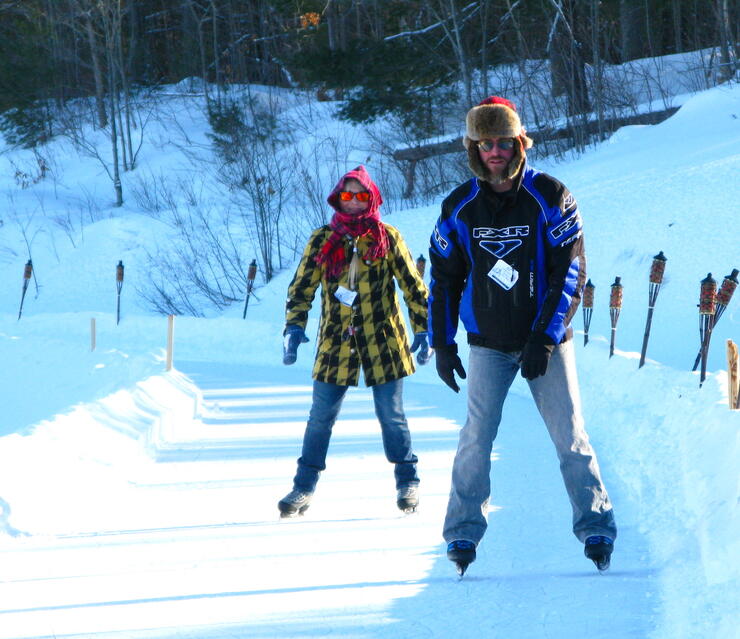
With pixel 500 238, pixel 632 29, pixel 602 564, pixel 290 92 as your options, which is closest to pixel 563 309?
pixel 500 238

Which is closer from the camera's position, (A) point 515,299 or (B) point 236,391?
(A) point 515,299

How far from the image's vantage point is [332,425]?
4.51 metres

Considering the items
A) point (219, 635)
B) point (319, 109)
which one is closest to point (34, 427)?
point (219, 635)

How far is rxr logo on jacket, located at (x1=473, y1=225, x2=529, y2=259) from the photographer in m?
3.31

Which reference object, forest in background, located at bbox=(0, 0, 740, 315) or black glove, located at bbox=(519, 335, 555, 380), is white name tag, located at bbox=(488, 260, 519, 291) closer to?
black glove, located at bbox=(519, 335, 555, 380)

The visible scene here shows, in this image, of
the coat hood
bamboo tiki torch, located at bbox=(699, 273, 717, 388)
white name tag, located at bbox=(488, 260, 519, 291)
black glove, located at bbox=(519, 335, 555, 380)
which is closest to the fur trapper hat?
white name tag, located at bbox=(488, 260, 519, 291)

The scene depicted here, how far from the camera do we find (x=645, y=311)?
11.4 metres

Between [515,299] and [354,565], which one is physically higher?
[515,299]

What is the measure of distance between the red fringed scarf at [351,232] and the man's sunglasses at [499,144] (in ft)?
3.46

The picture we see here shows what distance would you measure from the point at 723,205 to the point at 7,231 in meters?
19.9

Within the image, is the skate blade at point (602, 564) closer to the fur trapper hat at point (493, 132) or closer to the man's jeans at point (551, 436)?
the man's jeans at point (551, 436)

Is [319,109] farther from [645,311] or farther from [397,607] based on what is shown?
[397,607]

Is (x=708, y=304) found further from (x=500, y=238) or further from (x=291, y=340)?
(x=500, y=238)

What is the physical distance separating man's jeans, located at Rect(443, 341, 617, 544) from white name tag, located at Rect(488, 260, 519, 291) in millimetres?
248
